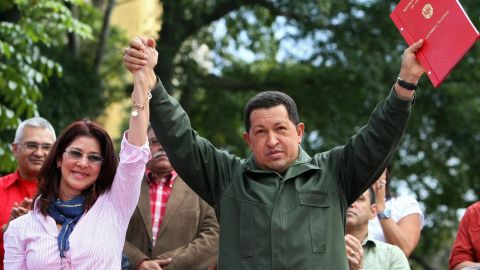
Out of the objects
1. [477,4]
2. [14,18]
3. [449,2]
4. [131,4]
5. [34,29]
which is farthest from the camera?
[131,4]

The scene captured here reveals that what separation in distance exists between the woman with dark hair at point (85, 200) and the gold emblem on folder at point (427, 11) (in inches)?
51.9

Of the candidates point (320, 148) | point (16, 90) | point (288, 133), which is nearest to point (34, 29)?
point (16, 90)

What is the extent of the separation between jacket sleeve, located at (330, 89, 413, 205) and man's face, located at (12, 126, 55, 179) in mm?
2932

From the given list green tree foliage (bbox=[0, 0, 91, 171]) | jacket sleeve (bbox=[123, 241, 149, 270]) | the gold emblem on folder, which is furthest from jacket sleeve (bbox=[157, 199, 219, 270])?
green tree foliage (bbox=[0, 0, 91, 171])

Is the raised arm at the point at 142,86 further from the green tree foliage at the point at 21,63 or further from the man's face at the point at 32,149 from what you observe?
the green tree foliage at the point at 21,63

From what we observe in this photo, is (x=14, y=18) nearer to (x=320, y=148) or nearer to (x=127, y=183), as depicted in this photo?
(x=127, y=183)

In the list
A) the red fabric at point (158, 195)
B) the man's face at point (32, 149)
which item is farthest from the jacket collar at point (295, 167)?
the man's face at point (32, 149)

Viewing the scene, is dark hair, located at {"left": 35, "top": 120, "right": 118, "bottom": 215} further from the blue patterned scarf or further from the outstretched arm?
the outstretched arm

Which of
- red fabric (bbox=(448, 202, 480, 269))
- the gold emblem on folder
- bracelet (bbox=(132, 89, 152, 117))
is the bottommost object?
red fabric (bbox=(448, 202, 480, 269))

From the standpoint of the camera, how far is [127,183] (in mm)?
4613

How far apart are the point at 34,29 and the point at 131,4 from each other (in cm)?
2076

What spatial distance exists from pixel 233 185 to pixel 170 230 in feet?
5.73

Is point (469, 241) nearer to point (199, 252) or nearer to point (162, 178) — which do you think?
point (199, 252)

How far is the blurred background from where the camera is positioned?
14773 mm
